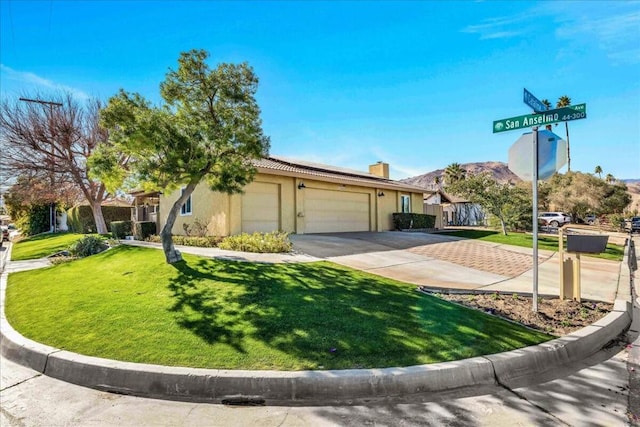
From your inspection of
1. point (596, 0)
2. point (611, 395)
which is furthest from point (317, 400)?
point (596, 0)

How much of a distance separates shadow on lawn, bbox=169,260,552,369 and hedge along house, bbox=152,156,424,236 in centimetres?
620

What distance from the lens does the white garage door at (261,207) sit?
1377cm

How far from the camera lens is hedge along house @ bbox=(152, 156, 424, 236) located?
1371 centimetres

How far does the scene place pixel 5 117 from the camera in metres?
19.6

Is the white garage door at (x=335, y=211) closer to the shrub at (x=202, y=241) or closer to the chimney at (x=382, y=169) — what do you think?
the shrub at (x=202, y=241)

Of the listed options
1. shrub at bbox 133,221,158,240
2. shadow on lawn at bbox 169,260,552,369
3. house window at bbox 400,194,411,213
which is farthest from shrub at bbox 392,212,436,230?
shadow on lawn at bbox 169,260,552,369

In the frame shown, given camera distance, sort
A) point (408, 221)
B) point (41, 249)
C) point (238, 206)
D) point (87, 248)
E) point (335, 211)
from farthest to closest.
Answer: point (408, 221) < point (335, 211) < point (41, 249) < point (238, 206) < point (87, 248)

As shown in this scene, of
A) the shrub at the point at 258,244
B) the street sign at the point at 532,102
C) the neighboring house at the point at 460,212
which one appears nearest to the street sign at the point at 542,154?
the street sign at the point at 532,102

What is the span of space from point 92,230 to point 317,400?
29394mm

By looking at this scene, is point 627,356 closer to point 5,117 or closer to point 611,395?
point 611,395

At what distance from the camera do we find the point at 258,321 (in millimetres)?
4520

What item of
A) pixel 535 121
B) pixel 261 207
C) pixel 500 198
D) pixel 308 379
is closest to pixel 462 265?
pixel 535 121

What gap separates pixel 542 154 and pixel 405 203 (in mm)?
17835

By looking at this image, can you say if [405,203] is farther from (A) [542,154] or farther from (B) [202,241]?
(A) [542,154]
